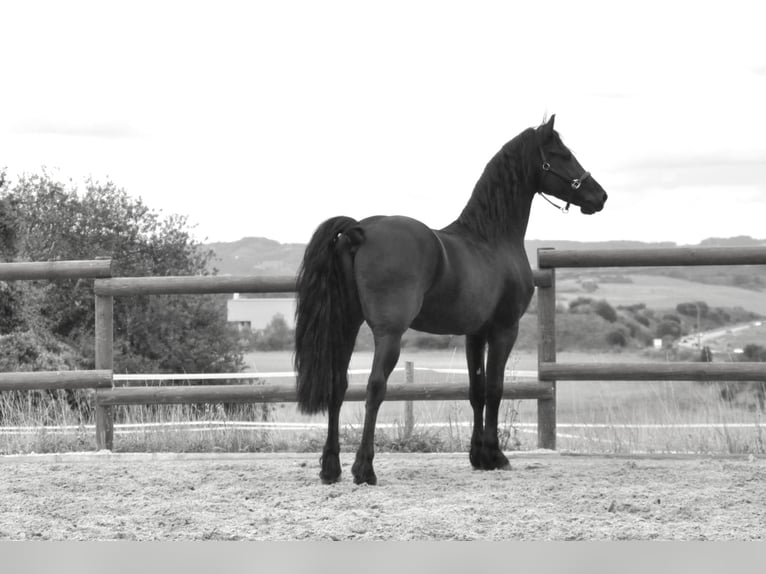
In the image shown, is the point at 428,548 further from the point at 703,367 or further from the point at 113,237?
the point at 113,237

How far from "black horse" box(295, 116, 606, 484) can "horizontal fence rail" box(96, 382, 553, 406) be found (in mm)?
809

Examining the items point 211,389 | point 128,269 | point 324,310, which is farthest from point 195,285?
point 128,269

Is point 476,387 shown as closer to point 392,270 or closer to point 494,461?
point 494,461

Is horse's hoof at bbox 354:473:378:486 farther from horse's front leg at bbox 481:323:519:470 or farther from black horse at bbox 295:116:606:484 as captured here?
horse's front leg at bbox 481:323:519:470

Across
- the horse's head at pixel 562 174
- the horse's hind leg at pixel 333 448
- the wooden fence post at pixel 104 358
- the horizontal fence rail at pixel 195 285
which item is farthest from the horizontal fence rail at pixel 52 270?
the horse's head at pixel 562 174

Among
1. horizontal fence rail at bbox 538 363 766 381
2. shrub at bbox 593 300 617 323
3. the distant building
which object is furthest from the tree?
shrub at bbox 593 300 617 323

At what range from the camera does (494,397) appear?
645 cm

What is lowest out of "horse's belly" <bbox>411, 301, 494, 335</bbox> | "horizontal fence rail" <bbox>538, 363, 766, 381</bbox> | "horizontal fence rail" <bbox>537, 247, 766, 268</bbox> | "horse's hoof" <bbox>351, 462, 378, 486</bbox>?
"horse's hoof" <bbox>351, 462, 378, 486</bbox>

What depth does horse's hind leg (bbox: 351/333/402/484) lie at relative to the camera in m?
5.59

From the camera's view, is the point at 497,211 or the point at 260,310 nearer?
the point at 497,211

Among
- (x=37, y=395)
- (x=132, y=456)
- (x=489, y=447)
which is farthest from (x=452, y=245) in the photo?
(x=37, y=395)

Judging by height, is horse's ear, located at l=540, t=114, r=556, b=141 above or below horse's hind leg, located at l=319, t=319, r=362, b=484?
above

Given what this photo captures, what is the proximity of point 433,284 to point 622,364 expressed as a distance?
214 centimetres

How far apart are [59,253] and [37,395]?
5.95 metres
